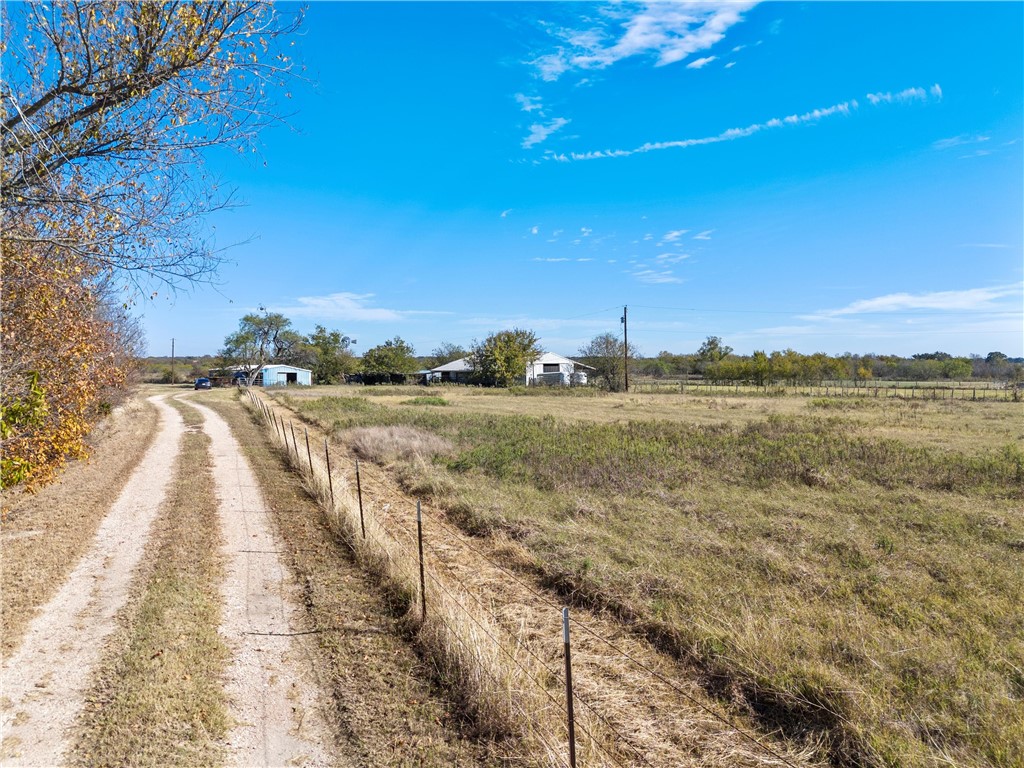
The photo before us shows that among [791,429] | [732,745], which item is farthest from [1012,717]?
[791,429]

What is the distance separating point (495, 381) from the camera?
258 ft

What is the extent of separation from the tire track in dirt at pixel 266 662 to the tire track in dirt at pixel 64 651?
1169 millimetres

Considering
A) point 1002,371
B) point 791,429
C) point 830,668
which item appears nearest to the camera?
point 830,668

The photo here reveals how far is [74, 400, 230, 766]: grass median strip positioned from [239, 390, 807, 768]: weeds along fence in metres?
1.95

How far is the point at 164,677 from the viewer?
199 inches

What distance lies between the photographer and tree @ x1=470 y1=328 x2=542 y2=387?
253 ft

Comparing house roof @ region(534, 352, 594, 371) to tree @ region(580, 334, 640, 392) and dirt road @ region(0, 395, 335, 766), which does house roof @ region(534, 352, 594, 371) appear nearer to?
tree @ region(580, 334, 640, 392)

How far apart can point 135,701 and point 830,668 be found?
6133mm

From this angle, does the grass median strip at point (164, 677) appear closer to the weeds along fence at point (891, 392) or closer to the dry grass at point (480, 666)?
the dry grass at point (480, 666)

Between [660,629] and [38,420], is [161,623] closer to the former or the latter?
[38,420]

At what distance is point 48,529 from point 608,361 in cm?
6458

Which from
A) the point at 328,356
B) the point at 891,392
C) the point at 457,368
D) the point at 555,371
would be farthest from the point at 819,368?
the point at 328,356

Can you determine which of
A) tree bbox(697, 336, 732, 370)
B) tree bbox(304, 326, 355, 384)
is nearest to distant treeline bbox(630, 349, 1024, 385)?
tree bbox(697, 336, 732, 370)

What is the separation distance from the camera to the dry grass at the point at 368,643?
4.38m
